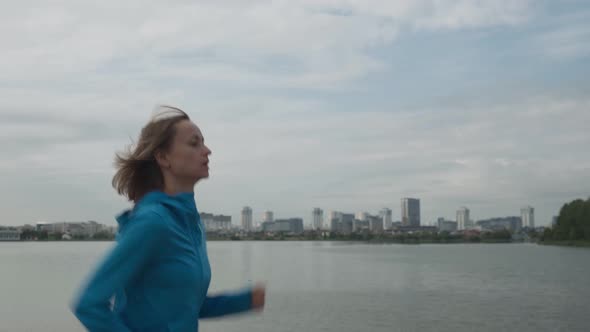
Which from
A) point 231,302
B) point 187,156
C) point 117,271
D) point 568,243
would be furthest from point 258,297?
point 568,243

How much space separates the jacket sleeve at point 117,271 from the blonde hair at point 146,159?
0.30m

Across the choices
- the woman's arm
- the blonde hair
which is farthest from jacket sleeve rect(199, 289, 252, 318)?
the blonde hair

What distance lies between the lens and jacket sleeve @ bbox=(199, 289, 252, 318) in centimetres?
222

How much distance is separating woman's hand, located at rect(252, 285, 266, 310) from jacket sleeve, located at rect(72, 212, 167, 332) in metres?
0.60

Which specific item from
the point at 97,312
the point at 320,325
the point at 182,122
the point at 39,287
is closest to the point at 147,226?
the point at 97,312

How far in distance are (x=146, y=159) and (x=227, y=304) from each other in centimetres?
59

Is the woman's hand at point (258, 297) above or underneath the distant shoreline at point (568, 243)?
above

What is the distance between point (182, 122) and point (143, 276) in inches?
19.5

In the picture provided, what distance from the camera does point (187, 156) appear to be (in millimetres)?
1955

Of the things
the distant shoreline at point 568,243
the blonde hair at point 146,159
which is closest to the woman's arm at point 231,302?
the blonde hair at point 146,159

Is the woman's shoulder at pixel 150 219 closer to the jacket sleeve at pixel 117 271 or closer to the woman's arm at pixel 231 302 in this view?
the jacket sleeve at pixel 117 271

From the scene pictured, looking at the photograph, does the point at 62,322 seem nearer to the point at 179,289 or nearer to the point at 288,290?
the point at 288,290

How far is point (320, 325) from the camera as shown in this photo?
22.3m

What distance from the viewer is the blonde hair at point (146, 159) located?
77.6 inches
